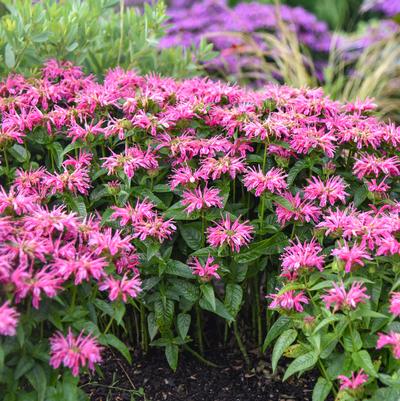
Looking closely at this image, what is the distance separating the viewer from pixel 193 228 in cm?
181

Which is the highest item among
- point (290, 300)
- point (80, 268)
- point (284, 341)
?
point (80, 268)

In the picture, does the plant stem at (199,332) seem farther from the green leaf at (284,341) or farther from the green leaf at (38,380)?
the green leaf at (38,380)

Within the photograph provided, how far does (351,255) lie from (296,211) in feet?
0.91

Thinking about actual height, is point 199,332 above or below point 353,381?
below

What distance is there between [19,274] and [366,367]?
77 cm

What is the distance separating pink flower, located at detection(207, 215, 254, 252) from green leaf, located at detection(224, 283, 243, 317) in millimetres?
134

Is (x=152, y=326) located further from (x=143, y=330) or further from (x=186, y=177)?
(x=186, y=177)

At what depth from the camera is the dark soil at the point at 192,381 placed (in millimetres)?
1893

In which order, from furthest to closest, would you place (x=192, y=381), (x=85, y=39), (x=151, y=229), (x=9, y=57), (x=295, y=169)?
(x=85, y=39), (x=9, y=57), (x=192, y=381), (x=295, y=169), (x=151, y=229)

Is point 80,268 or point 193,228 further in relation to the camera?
point 193,228

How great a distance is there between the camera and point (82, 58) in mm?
2436

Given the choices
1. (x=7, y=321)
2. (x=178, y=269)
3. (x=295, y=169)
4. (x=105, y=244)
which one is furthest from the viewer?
(x=295, y=169)

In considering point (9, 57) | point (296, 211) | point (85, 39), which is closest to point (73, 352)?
point (296, 211)

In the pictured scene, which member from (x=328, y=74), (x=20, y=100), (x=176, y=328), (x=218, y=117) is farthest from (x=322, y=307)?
(x=328, y=74)
